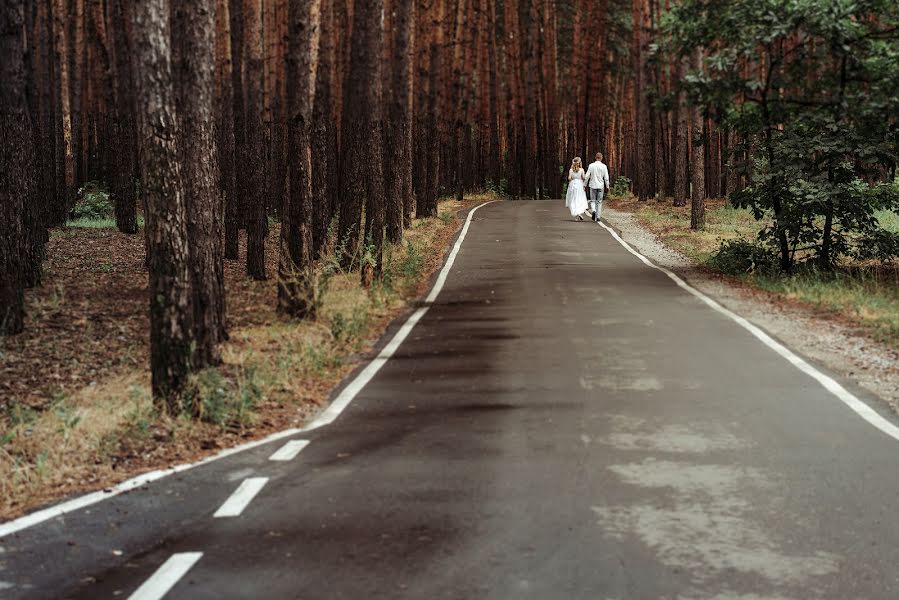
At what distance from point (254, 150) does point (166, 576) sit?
19292 millimetres

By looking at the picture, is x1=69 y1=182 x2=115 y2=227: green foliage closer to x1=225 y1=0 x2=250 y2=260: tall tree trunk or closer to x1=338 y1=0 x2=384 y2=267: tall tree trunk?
x1=225 y1=0 x2=250 y2=260: tall tree trunk

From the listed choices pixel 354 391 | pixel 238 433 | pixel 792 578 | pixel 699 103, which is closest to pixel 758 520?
pixel 792 578

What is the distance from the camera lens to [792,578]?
5285 mm

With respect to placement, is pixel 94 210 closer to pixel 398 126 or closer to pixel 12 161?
pixel 398 126

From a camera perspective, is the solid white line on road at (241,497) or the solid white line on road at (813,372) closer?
the solid white line on road at (241,497)

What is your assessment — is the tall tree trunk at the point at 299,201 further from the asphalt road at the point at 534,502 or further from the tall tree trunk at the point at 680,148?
the tall tree trunk at the point at 680,148

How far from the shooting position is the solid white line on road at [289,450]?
803cm

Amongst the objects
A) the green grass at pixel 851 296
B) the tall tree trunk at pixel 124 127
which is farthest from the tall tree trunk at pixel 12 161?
the green grass at pixel 851 296

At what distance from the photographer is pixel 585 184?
→ 1395 inches

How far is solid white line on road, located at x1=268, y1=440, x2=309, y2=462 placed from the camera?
8031 mm

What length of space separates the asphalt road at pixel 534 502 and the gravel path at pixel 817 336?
0.64m

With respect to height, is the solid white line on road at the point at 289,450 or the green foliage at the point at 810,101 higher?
the green foliage at the point at 810,101

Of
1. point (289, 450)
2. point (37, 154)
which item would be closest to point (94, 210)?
point (37, 154)

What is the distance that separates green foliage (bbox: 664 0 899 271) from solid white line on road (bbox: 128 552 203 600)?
15.7 metres
